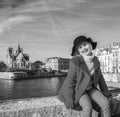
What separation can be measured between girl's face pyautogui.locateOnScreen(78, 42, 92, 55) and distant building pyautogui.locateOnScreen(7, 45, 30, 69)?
136208 mm

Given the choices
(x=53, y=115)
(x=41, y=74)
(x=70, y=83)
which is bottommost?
(x=41, y=74)

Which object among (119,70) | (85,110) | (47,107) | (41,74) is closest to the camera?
(85,110)

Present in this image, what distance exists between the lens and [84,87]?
10.5ft

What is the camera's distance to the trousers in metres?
3.00

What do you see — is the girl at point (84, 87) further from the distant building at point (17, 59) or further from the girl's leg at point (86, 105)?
the distant building at point (17, 59)

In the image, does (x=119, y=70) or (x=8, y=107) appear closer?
(x=8, y=107)

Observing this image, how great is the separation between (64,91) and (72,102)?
23cm

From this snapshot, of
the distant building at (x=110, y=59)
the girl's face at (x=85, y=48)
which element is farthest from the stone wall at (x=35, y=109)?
the distant building at (x=110, y=59)

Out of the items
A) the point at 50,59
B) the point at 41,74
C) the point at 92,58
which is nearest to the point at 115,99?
the point at 92,58

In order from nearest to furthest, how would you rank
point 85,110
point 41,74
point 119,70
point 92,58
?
point 85,110 → point 92,58 → point 119,70 → point 41,74

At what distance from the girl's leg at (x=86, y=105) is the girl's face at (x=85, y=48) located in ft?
2.67

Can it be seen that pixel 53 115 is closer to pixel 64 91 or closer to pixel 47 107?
pixel 47 107

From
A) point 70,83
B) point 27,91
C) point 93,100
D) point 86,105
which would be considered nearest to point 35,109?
point 70,83

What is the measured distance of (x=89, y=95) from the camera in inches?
129
